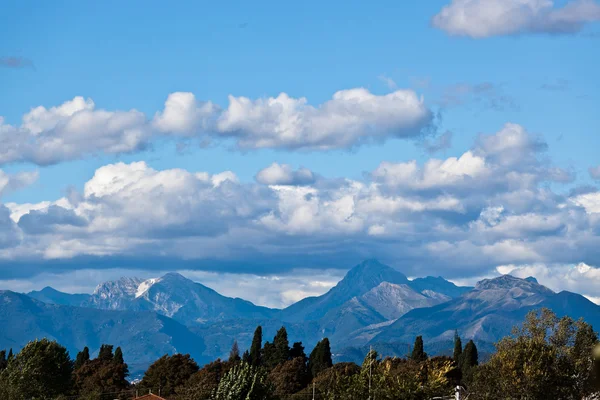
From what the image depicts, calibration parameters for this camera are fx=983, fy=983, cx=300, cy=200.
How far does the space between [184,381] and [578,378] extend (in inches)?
3125

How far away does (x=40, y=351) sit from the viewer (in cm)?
14175

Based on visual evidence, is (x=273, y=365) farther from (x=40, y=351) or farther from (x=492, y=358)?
(x=492, y=358)

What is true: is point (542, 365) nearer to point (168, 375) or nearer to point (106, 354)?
point (168, 375)

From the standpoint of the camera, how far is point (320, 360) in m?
180

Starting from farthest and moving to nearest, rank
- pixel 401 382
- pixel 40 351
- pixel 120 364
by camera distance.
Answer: pixel 120 364, pixel 40 351, pixel 401 382

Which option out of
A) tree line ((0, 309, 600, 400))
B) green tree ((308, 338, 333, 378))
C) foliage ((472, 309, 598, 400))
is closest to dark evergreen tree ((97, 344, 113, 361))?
tree line ((0, 309, 600, 400))

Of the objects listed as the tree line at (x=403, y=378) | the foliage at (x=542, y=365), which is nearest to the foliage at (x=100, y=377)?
the tree line at (x=403, y=378)

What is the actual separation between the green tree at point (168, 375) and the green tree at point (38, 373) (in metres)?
16.9

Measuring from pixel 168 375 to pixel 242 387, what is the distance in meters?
93.1

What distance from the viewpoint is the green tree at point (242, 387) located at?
76688 millimetres

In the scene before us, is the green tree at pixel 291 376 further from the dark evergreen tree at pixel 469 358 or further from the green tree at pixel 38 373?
the green tree at pixel 38 373

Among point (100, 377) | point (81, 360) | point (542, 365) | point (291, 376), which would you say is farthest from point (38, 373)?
point (81, 360)

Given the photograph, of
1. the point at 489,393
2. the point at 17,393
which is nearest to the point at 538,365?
the point at 489,393

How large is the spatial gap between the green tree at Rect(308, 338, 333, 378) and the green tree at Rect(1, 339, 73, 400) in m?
45.2
